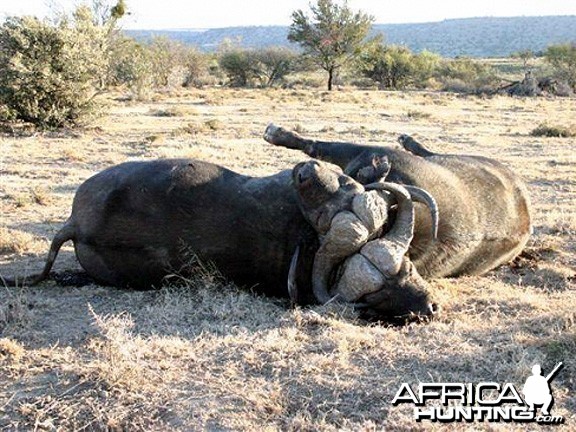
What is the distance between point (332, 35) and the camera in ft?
162

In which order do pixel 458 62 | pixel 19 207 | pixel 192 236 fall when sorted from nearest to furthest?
pixel 192 236
pixel 19 207
pixel 458 62

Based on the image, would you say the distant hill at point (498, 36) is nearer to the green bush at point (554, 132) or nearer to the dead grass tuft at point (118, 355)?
the green bush at point (554, 132)

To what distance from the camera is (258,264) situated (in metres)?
5.47

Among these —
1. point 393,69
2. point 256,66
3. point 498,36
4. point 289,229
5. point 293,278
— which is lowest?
point 393,69

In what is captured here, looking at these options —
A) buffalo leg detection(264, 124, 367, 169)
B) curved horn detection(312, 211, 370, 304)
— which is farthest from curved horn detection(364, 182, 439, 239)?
buffalo leg detection(264, 124, 367, 169)

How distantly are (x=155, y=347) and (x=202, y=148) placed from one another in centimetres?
1032

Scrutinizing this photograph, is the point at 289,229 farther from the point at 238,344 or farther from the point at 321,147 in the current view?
the point at 321,147

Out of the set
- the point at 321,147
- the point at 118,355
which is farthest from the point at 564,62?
the point at 118,355

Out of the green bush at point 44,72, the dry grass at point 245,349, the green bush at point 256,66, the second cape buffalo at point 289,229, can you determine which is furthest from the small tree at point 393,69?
the second cape buffalo at point 289,229

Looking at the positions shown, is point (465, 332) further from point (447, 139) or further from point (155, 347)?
point (447, 139)

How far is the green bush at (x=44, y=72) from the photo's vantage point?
1706cm

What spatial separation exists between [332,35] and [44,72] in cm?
3475

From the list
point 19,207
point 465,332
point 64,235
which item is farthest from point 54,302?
point 19,207

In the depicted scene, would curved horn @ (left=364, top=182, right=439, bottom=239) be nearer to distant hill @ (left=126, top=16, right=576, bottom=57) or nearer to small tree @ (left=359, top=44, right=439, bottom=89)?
small tree @ (left=359, top=44, right=439, bottom=89)
